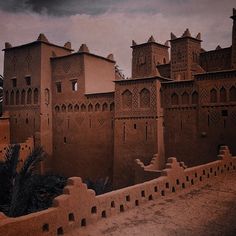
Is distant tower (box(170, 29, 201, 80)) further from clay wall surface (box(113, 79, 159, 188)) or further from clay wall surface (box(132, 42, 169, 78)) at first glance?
clay wall surface (box(113, 79, 159, 188))

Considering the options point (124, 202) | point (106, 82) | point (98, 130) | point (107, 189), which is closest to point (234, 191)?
point (124, 202)

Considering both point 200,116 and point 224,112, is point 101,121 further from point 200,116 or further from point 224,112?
point 224,112

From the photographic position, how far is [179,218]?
930 centimetres

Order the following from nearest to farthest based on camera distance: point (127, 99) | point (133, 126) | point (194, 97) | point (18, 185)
A: 1. point (18, 185)
2. point (194, 97)
3. point (133, 126)
4. point (127, 99)

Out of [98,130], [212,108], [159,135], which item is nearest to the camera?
[212,108]

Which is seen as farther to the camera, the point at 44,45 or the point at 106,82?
the point at 106,82

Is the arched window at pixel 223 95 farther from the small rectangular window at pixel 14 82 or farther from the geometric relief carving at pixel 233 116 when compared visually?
the small rectangular window at pixel 14 82

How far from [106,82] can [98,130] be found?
17.8 ft

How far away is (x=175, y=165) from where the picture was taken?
507 inches

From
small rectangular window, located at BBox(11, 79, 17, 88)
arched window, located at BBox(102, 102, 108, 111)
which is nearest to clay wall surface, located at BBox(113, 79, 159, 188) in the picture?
arched window, located at BBox(102, 102, 108, 111)

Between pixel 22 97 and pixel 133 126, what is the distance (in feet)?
35.7

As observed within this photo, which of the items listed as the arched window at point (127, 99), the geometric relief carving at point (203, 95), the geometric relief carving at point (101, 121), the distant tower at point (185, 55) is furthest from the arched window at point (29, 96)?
the geometric relief carving at point (203, 95)

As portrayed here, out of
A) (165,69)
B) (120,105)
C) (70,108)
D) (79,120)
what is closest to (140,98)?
(120,105)

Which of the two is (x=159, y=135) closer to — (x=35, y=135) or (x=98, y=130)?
(x=98, y=130)
